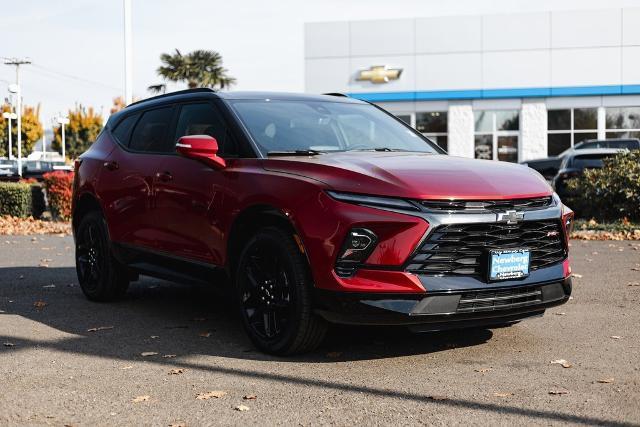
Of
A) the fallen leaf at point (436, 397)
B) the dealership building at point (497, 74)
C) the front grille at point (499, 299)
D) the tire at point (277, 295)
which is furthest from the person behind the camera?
the dealership building at point (497, 74)

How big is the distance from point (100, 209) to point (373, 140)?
9.17 feet

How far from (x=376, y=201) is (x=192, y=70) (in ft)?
174

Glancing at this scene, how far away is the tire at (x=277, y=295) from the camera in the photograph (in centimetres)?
527

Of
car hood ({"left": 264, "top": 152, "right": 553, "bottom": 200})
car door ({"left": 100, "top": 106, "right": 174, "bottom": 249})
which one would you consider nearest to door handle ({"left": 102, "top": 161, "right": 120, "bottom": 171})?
car door ({"left": 100, "top": 106, "right": 174, "bottom": 249})

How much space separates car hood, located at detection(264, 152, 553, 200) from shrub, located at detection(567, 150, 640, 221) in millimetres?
10743

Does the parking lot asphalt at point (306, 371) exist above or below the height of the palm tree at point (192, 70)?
below

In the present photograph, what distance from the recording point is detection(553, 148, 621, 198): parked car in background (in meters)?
18.0

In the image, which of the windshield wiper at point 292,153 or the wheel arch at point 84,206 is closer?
the windshield wiper at point 292,153

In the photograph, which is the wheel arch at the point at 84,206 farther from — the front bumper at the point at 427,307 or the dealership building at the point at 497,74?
the dealership building at the point at 497,74

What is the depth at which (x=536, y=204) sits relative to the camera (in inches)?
214

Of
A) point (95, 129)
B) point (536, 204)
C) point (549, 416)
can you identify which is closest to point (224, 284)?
point (536, 204)

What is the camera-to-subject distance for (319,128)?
6.39 metres

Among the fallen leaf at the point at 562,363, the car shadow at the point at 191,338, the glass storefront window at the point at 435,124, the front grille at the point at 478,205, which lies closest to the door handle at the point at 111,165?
the car shadow at the point at 191,338

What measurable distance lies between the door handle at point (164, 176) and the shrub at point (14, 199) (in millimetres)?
12791
